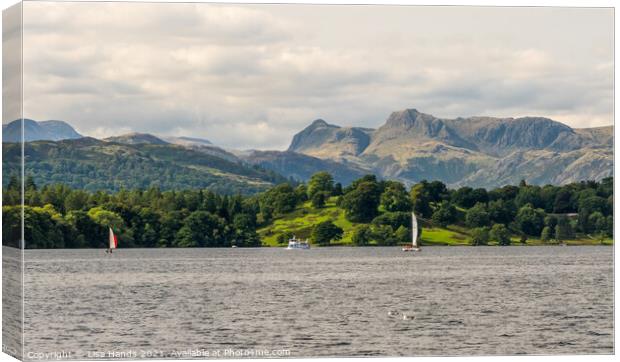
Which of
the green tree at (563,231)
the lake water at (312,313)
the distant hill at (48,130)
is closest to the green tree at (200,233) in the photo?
the distant hill at (48,130)

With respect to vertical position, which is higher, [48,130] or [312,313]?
[48,130]

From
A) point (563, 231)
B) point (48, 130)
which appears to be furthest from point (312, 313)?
point (563, 231)

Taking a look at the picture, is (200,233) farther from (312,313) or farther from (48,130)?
(312,313)

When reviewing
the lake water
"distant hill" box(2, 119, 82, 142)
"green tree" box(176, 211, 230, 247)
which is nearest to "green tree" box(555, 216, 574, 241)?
"green tree" box(176, 211, 230, 247)

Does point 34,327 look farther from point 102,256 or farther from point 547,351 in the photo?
point 102,256

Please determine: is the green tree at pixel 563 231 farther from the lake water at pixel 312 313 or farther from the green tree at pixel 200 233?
the lake water at pixel 312 313

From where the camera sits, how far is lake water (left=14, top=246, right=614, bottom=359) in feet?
158

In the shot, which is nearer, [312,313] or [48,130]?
[312,313]

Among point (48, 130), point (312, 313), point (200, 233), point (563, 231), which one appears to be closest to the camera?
point (312, 313)

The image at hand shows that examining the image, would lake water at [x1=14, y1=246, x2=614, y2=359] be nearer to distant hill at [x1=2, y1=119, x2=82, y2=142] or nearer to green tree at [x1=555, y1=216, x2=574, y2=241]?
distant hill at [x1=2, y1=119, x2=82, y2=142]

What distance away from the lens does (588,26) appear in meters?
53.9

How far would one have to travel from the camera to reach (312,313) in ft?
200

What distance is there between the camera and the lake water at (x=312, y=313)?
4822 cm

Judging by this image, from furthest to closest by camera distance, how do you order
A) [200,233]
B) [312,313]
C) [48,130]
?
[200,233] < [48,130] < [312,313]
